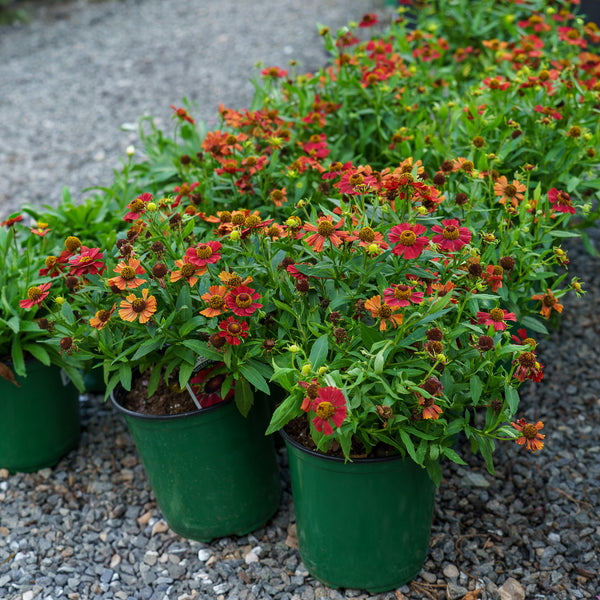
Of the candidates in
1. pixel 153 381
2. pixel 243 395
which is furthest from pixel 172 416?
pixel 243 395

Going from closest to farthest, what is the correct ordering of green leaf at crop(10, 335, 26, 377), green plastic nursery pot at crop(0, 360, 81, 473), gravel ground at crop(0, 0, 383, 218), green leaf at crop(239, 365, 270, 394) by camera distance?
green leaf at crop(239, 365, 270, 394) → green leaf at crop(10, 335, 26, 377) → green plastic nursery pot at crop(0, 360, 81, 473) → gravel ground at crop(0, 0, 383, 218)

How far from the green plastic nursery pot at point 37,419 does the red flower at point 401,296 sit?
1404 millimetres

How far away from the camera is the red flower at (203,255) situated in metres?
1.64

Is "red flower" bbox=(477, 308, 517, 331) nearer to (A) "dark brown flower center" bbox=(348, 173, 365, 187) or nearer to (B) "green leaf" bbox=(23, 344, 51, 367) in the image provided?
(A) "dark brown flower center" bbox=(348, 173, 365, 187)

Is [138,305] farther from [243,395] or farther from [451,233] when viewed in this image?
[451,233]

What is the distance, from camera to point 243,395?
1824mm

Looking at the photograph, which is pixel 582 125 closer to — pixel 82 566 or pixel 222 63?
pixel 82 566

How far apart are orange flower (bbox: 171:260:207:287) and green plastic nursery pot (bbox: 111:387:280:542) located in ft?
1.44

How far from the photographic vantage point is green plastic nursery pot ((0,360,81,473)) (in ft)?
7.71

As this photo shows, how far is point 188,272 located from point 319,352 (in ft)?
1.27

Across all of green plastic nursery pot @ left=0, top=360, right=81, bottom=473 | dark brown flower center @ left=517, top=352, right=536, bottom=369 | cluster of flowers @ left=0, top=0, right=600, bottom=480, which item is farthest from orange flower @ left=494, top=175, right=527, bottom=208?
green plastic nursery pot @ left=0, top=360, right=81, bottom=473

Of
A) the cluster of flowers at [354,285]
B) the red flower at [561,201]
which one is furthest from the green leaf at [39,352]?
the red flower at [561,201]

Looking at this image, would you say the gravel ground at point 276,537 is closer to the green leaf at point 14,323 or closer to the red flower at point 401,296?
the green leaf at point 14,323

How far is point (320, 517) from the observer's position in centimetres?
186
